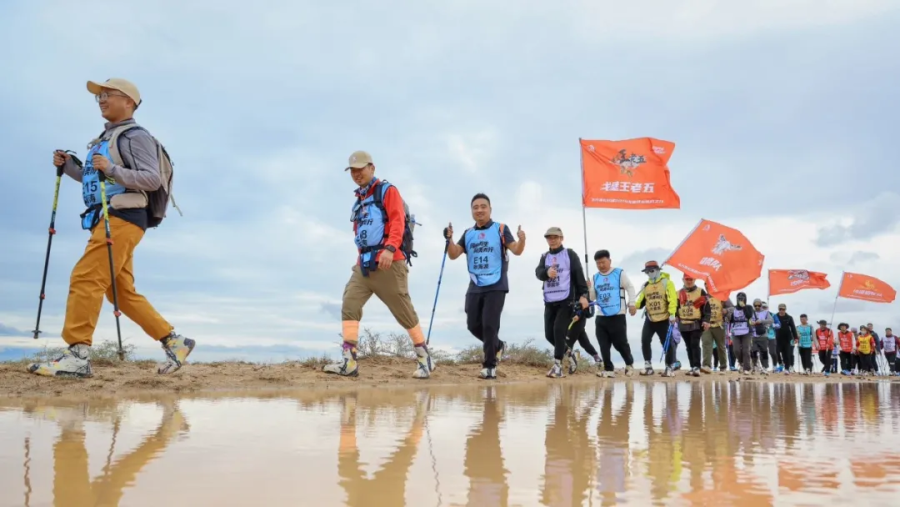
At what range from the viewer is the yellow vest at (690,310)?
13.5 metres

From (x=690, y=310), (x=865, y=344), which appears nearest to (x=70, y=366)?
(x=690, y=310)

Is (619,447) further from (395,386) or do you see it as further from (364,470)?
(395,386)

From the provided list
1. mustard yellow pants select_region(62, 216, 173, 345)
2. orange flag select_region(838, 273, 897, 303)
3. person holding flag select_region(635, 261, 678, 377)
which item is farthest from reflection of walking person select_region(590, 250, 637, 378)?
orange flag select_region(838, 273, 897, 303)

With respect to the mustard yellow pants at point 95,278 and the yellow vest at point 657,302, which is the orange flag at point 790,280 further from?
the mustard yellow pants at point 95,278

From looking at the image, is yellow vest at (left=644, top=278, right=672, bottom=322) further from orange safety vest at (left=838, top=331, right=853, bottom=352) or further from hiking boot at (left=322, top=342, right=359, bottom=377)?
orange safety vest at (left=838, top=331, right=853, bottom=352)

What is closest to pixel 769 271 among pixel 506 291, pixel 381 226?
pixel 506 291

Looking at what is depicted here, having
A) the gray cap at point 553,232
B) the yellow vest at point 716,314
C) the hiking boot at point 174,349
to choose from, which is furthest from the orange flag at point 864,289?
the hiking boot at point 174,349

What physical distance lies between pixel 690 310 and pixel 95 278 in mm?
10959

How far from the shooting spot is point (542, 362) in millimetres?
11500

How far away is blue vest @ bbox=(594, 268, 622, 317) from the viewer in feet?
37.5

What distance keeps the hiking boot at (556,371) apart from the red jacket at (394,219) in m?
3.31

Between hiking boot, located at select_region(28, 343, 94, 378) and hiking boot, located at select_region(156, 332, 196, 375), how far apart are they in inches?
25.6

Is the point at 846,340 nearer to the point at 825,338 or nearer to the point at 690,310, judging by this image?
the point at 825,338

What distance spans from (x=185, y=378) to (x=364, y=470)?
4419mm
